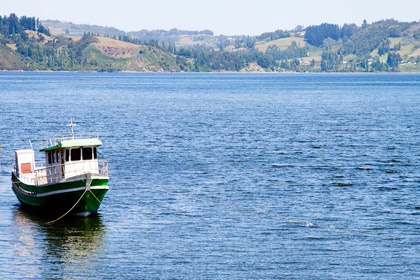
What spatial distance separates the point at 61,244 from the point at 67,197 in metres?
7.06

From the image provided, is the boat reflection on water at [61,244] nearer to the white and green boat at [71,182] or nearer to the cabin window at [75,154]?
the white and green boat at [71,182]

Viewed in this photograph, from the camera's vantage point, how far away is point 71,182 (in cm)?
5212

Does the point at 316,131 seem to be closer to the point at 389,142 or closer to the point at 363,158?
the point at 389,142

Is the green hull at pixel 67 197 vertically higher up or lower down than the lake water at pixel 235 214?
higher up

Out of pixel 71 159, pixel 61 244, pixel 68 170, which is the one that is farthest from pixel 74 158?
pixel 61 244

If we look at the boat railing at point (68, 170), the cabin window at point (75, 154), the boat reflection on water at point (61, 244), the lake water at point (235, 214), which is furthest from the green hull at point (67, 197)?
the cabin window at point (75, 154)

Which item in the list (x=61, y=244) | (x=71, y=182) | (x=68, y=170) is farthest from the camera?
(x=68, y=170)

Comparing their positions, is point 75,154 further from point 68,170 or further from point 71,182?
point 71,182

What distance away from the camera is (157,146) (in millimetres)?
96875

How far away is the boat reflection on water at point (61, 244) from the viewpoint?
41.5 metres

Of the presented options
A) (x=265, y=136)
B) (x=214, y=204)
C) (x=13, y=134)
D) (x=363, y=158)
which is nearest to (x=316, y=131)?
(x=265, y=136)

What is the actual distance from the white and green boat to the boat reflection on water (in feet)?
3.94

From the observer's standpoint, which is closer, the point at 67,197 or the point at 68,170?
the point at 67,197

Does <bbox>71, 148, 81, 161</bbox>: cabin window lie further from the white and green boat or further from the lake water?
the lake water
